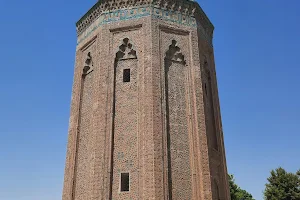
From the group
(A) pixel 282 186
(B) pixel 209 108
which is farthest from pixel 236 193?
(B) pixel 209 108

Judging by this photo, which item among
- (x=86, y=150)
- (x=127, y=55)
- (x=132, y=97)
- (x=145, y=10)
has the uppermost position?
(x=145, y=10)

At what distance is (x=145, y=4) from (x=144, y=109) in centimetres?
413

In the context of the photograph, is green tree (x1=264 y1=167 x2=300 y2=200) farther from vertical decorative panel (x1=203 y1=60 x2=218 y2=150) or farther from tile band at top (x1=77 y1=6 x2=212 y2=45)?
tile band at top (x1=77 y1=6 x2=212 y2=45)

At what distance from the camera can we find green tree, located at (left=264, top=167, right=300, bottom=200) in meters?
18.6

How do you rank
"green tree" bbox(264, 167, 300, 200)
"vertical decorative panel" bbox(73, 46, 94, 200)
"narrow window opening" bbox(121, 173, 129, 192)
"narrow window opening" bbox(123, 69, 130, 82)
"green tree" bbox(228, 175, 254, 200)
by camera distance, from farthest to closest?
1. "green tree" bbox(228, 175, 254, 200)
2. "green tree" bbox(264, 167, 300, 200)
3. "narrow window opening" bbox(123, 69, 130, 82)
4. "vertical decorative panel" bbox(73, 46, 94, 200)
5. "narrow window opening" bbox(121, 173, 129, 192)

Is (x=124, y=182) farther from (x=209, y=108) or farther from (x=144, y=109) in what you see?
(x=209, y=108)

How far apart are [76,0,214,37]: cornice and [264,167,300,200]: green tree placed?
40.5 ft

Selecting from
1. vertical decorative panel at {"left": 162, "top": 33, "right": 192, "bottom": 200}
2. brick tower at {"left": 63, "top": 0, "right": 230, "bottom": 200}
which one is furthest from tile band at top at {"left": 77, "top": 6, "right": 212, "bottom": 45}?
vertical decorative panel at {"left": 162, "top": 33, "right": 192, "bottom": 200}

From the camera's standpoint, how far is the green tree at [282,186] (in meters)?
18.6

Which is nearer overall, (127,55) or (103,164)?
(103,164)

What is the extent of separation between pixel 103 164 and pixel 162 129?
6.88 ft

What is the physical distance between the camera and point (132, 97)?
10.1m

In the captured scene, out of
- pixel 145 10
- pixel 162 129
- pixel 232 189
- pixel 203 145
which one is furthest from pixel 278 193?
pixel 145 10

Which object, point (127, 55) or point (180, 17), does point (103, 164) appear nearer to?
point (127, 55)
